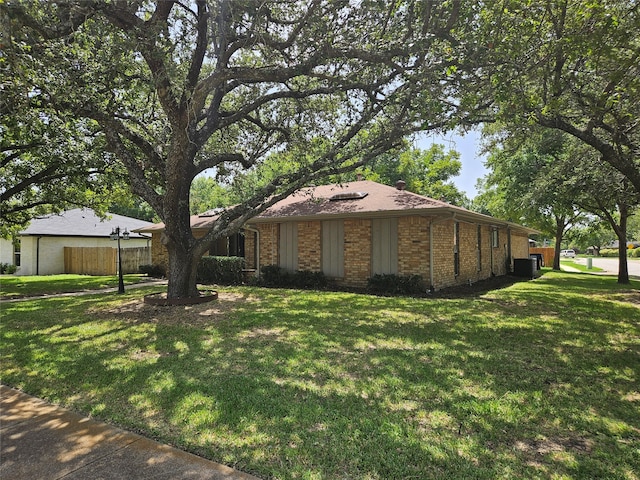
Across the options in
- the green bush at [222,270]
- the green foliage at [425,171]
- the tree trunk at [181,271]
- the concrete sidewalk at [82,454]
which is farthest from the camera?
the green foliage at [425,171]

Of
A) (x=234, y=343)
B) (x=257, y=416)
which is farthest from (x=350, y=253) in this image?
(x=257, y=416)

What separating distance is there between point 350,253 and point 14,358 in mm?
9214

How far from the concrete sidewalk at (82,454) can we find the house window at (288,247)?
10.6 meters

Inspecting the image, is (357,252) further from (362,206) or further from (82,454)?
(82,454)

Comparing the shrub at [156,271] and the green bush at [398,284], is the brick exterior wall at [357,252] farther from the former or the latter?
the shrub at [156,271]

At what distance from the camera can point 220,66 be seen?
305 inches

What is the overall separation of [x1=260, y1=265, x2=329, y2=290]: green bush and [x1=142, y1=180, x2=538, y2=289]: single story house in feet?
1.18

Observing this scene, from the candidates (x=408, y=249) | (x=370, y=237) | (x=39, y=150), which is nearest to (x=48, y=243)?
(x=39, y=150)

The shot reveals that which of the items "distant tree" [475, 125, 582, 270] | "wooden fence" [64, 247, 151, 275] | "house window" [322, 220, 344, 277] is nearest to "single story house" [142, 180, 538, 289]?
"house window" [322, 220, 344, 277]

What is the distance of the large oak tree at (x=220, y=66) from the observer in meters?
6.82

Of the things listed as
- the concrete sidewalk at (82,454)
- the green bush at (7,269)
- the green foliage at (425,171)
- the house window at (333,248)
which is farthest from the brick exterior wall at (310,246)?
the green bush at (7,269)

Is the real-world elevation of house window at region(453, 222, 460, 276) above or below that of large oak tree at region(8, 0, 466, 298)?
below

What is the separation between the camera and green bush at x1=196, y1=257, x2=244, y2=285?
1466cm

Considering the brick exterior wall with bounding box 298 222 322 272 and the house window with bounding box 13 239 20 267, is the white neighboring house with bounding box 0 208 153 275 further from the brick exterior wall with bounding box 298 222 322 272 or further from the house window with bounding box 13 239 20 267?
the brick exterior wall with bounding box 298 222 322 272
